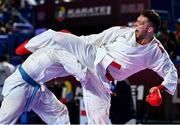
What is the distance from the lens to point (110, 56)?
6.28 m

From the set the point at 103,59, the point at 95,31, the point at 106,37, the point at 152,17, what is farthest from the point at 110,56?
the point at 95,31

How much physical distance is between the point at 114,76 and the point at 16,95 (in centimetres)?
123

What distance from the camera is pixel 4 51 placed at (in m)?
14.8

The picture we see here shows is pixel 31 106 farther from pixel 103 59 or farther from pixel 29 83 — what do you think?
pixel 103 59

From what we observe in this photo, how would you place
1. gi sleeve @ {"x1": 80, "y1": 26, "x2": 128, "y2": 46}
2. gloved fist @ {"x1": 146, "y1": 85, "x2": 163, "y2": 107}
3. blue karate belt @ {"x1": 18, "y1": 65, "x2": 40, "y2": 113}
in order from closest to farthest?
gloved fist @ {"x1": 146, "y1": 85, "x2": 163, "y2": 107}
blue karate belt @ {"x1": 18, "y1": 65, "x2": 40, "y2": 113}
gi sleeve @ {"x1": 80, "y1": 26, "x2": 128, "y2": 46}

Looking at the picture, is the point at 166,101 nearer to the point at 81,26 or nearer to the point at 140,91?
the point at 140,91

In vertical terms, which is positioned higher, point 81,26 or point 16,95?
point 16,95

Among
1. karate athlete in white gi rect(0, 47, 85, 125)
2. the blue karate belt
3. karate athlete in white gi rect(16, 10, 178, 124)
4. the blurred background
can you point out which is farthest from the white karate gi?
the blurred background

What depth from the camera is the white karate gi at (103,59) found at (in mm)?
6227

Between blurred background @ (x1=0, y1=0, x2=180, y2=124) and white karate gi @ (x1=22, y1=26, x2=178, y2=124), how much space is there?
3.15 m

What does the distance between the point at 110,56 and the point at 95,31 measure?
1069 centimetres

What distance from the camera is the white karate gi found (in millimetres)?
6227

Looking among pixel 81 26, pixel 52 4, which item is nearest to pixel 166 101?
pixel 81 26

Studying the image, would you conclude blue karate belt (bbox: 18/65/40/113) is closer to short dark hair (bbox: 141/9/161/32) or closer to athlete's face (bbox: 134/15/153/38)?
athlete's face (bbox: 134/15/153/38)
